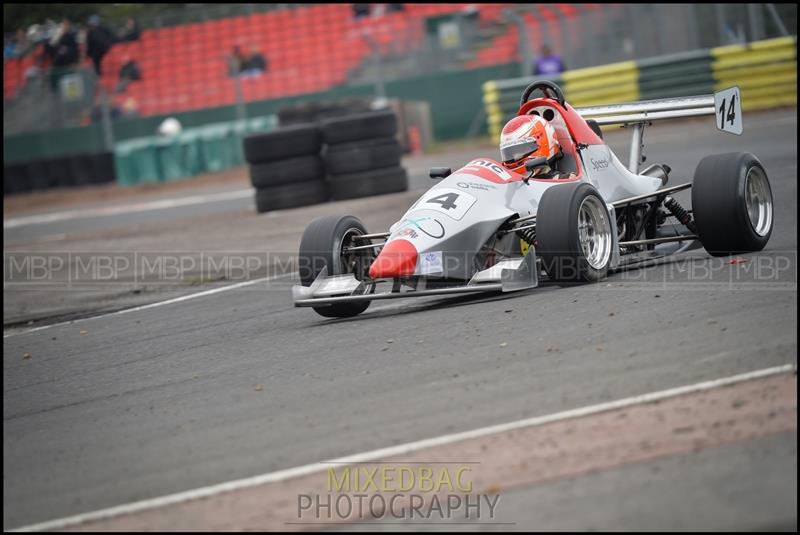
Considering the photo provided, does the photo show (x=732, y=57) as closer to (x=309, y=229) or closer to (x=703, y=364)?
(x=309, y=229)

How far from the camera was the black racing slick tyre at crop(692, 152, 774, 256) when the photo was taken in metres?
8.45

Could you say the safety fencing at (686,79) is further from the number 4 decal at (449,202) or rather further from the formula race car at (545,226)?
the number 4 decal at (449,202)

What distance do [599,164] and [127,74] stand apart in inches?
939

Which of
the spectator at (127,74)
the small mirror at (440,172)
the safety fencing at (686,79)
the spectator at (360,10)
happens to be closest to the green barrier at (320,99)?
the spectator at (127,74)

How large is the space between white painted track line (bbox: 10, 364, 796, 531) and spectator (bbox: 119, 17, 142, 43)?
94.5 ft

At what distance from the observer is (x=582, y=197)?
7945mm

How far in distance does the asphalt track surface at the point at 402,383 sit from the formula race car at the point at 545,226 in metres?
0.20

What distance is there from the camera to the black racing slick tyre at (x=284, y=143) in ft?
55.4

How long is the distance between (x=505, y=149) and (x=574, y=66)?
18.2 meters

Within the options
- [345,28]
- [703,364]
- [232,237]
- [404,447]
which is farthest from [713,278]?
[345,28]

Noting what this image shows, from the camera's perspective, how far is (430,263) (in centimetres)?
789

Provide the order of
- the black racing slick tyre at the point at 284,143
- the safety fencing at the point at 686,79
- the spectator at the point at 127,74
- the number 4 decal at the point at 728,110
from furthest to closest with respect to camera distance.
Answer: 1. the spectator at the point at 127,74
2. the safety fencing at the point at 686,79
3. the black racing slick tyre at the point at 284,143
4. the number 4 decal at the point at 728,110

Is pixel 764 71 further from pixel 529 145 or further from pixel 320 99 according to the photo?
pixel 529 145

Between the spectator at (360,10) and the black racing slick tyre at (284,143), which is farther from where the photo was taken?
the spectator at (360,10)
